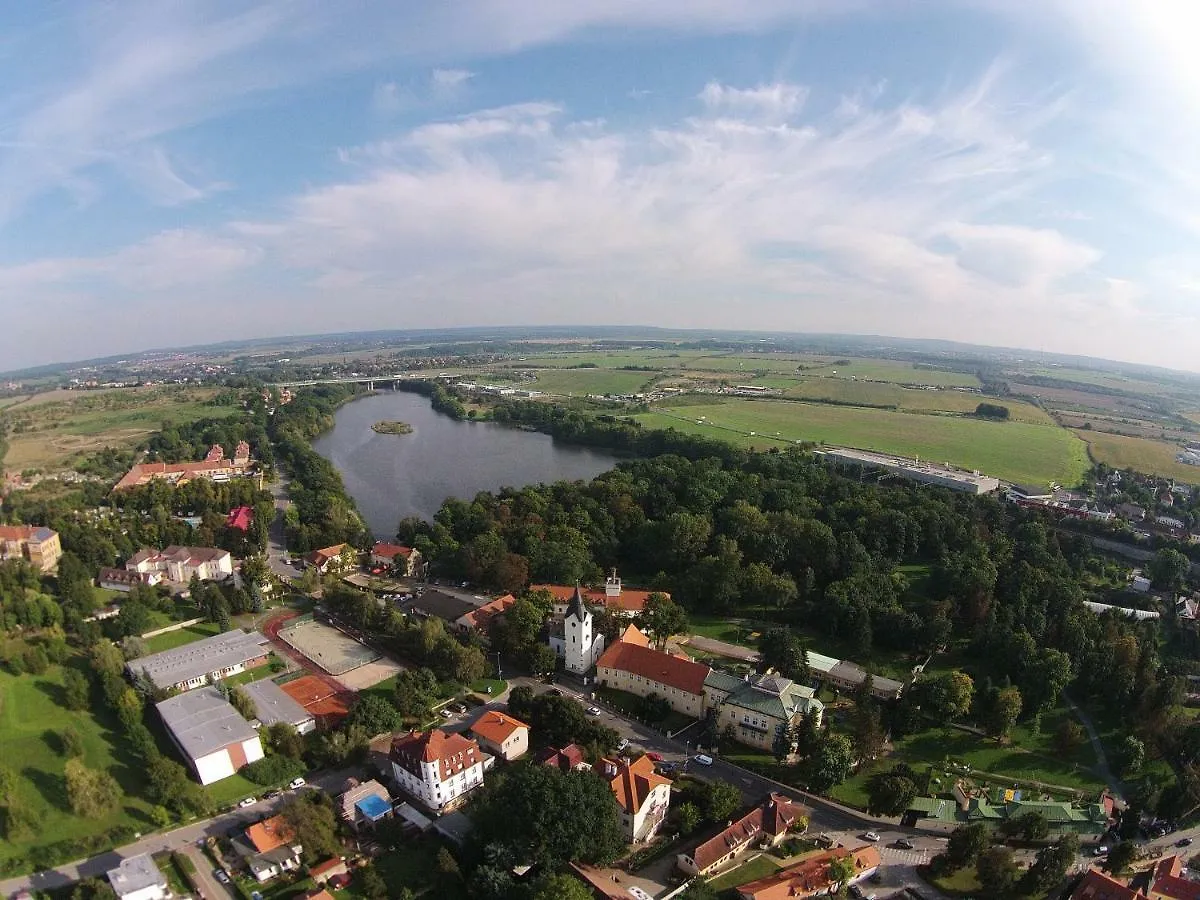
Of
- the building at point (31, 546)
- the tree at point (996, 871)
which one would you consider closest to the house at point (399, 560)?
the building at point (31, 546)

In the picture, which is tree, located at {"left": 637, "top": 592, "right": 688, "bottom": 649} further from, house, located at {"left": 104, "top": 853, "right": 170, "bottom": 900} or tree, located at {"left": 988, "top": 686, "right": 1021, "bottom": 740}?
house, located at {"left": 104, "top": 853, "right": 170, "bottom": 900}

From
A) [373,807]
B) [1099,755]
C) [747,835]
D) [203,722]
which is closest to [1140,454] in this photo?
[1099,755]

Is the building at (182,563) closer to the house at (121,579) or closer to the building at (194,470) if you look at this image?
the house at (121,579)

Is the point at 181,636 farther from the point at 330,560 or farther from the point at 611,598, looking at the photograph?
the point at 611,598

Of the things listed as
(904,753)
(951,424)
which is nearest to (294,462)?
(904,753)

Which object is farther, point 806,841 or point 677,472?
point 677,472

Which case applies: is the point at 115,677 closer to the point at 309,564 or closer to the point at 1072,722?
the point at 309,564
